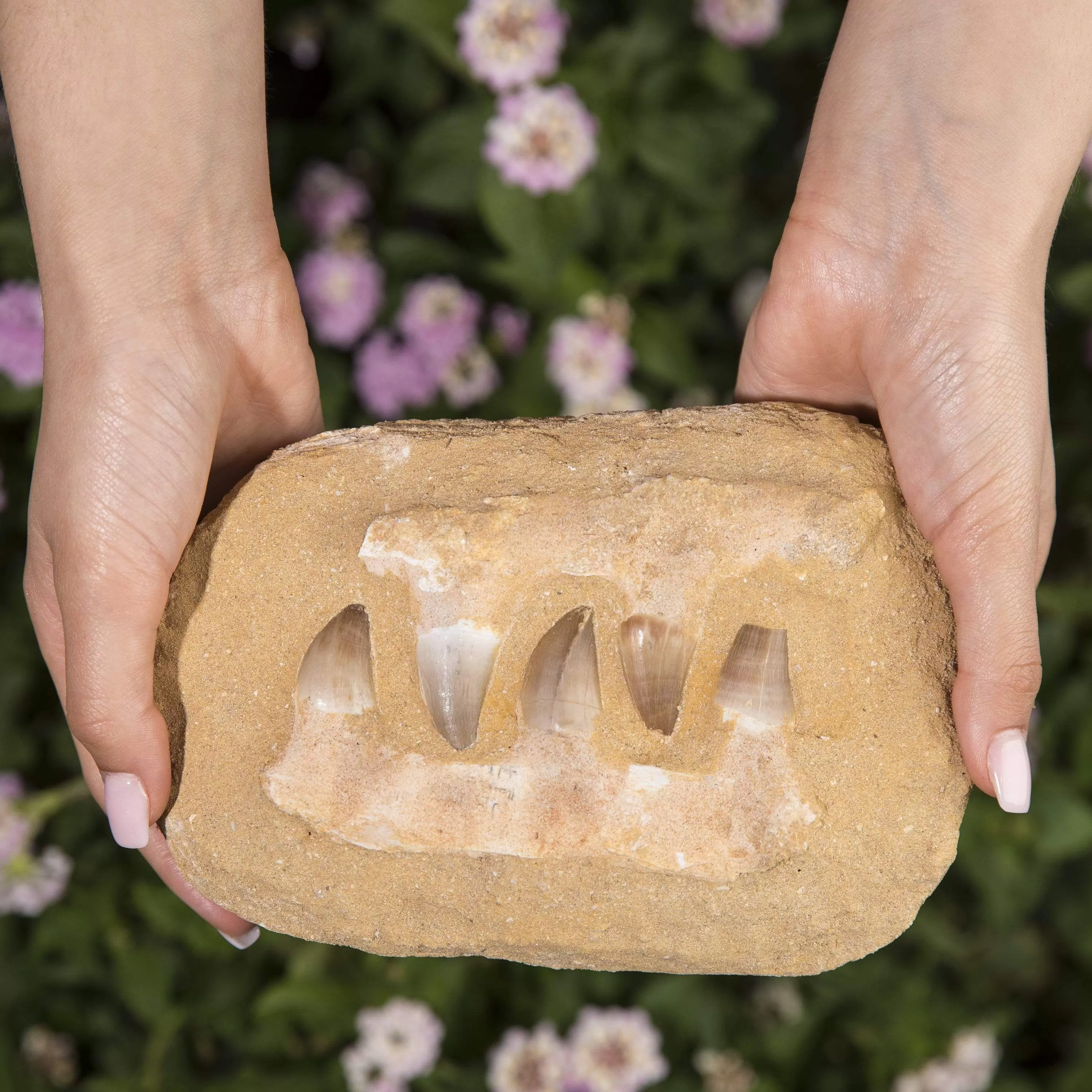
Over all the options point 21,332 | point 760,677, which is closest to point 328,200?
point 21,332

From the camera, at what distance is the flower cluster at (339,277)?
245cm

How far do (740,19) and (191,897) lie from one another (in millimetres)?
1977

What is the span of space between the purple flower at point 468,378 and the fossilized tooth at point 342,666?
95cm

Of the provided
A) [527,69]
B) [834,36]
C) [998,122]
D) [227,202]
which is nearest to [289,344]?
[227,202]

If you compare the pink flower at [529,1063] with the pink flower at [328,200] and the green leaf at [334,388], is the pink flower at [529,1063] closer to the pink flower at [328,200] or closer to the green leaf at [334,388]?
the green leaf at [334,388]

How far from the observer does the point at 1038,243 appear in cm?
163

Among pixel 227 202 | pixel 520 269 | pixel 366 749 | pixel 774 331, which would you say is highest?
pixel 227 202

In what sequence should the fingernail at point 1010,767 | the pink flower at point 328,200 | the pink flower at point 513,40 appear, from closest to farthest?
the fingernail at point 1010,767 → the pink flower at point 513,40 → the pink flower at point 328,200

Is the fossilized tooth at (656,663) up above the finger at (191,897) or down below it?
above

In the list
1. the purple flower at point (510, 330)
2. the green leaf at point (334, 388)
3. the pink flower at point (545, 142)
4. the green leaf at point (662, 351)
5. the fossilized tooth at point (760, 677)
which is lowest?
the green leaf at point (334, 388)

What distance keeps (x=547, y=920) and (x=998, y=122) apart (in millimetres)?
1241

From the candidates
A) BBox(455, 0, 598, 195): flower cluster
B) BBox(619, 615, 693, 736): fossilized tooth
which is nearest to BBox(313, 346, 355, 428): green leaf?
BBox(455, 0, 598, 195): flower cluster

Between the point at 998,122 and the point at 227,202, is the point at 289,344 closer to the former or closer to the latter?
the point at 227,202

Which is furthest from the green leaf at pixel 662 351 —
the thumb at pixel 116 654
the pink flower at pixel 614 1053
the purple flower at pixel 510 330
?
the pink flower at pixel 614 1053
